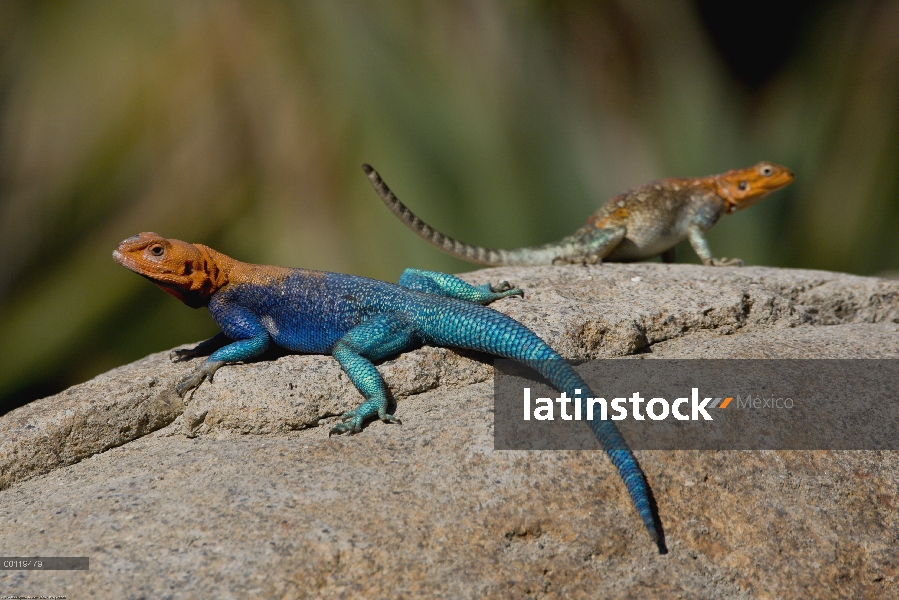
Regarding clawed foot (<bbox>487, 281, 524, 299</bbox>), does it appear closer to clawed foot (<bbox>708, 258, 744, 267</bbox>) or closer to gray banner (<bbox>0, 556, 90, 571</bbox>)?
clawed foot (<bbox>708, 258, 744, 267</bbox>)

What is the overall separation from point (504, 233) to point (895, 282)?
3027 millimetres

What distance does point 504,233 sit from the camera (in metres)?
6.84

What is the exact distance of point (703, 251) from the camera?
5.81 metres

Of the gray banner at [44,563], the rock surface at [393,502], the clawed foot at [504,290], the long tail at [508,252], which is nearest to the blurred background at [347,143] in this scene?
the long tail at [508,252]

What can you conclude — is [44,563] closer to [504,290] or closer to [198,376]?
[198,376]

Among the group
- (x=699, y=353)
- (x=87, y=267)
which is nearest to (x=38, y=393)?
(x=87, y=267)

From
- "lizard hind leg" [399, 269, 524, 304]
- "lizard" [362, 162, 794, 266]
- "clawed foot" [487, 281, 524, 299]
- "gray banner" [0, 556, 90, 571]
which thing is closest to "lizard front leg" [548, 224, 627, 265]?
"lizard" [362, 162, 794, 266]

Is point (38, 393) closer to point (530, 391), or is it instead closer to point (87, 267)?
point (87, 267)

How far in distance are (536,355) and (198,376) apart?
1581 millimetres

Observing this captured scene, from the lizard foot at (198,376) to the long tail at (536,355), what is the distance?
3.38ft

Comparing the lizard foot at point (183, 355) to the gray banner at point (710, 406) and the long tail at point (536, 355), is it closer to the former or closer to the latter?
the long tail at point (536, 355)

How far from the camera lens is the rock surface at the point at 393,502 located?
2.68 meters

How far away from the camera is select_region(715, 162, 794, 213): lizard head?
606 centimetres

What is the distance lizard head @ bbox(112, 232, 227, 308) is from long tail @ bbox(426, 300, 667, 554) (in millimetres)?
1133
